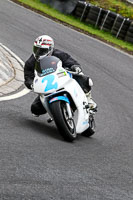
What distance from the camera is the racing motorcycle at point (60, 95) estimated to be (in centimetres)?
728

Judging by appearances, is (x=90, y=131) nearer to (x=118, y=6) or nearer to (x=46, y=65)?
(x=46, y=65)

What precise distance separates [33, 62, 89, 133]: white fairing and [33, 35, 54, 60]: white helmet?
28 cm

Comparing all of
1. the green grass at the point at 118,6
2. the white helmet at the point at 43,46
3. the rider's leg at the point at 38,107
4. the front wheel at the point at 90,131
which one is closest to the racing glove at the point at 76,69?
the white helmet at the point at 43,46

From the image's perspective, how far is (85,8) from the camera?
24781mm

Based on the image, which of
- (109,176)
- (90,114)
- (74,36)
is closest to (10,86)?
(90,114)

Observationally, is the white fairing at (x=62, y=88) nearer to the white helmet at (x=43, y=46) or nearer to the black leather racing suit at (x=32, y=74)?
the white helmet at (x=43, y=46)

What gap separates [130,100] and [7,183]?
26.9 ft

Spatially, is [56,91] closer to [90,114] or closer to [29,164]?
[90,114]

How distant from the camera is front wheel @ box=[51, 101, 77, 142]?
7180 millimetres

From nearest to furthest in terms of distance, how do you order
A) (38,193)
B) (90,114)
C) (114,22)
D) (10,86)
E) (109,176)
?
(38,193) < (109,176) < (90,114) < (10,86) < (114,22)

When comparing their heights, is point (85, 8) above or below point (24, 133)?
below

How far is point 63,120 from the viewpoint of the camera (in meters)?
7.18

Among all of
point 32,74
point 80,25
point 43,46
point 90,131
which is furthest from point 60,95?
point 80,25

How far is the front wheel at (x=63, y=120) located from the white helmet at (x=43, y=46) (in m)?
1.01
